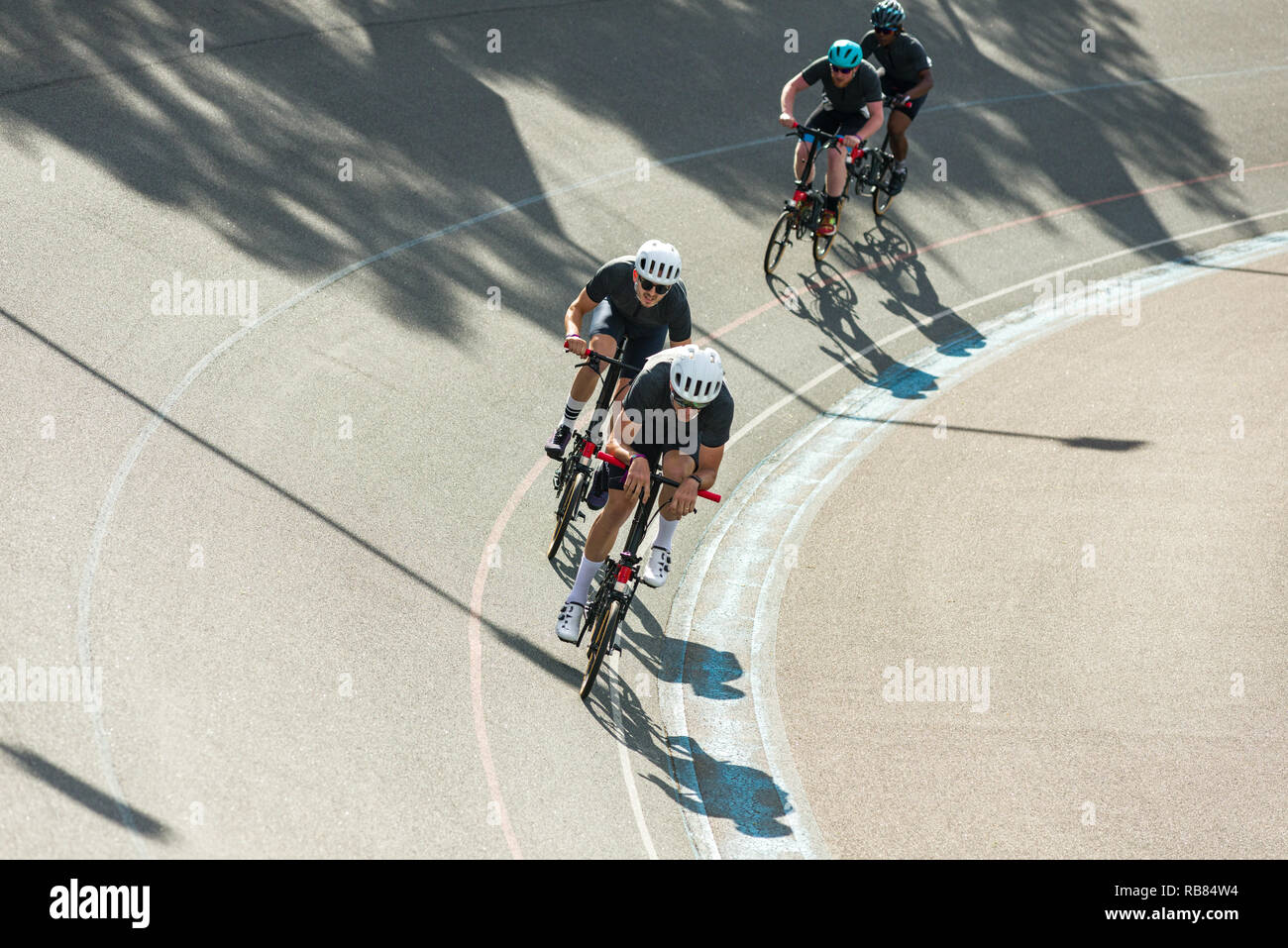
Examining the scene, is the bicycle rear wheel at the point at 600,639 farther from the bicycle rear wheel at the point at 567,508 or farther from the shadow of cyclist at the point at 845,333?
the shadow of cyclist at the point at 845,333

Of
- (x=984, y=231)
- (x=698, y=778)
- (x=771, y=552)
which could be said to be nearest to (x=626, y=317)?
(x=771, y=552)

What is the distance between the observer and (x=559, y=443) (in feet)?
31.0

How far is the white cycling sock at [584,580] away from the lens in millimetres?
7879

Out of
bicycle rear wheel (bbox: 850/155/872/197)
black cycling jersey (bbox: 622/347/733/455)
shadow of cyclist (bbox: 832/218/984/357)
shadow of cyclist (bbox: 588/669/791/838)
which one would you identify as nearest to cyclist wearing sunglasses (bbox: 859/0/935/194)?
bicycle rear wheel (bbox: 850/155/872/197)

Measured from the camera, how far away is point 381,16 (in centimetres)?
1658

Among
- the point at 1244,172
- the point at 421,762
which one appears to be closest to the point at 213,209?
the point at 421,762

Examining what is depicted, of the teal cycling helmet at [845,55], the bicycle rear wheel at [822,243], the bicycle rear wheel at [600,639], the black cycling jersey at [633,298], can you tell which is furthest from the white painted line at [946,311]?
the bicycle rear wheel at [600,639]

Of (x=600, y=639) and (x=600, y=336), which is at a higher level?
(x=600, y=336)

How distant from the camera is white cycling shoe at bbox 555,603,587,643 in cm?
805

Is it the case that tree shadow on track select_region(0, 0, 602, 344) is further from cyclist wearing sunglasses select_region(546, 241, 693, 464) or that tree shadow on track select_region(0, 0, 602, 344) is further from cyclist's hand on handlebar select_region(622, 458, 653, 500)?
cyclist's hand on handlebar select_region(622, 458, 653, 500)

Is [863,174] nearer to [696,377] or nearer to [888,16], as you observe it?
[888,16]

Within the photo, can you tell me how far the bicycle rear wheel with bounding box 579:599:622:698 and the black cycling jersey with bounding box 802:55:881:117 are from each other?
285 inches

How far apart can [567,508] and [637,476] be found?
2.03 metres
